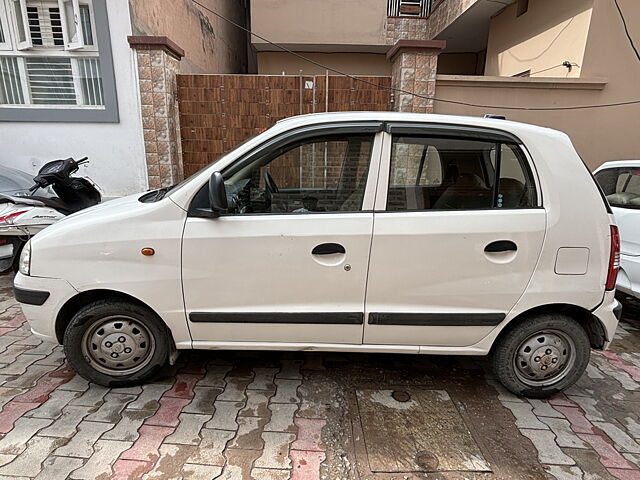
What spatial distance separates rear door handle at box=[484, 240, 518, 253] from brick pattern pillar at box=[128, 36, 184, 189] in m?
5.45

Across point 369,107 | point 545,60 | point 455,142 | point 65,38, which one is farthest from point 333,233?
point 545,60

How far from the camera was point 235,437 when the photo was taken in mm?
2355

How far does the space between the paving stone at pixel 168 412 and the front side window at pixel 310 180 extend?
135 centimetres

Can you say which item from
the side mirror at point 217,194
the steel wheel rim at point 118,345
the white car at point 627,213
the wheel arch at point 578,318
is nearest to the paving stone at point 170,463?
the steel wheel rim at point 118,345

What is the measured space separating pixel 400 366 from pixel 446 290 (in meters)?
0.93

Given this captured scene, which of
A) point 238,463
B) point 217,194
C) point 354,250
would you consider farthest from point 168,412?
point 354,250

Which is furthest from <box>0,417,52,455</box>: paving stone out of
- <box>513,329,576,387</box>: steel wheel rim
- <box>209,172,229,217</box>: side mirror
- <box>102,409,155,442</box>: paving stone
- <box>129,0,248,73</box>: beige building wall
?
<box>129,0,248,73</box>: beige building wall

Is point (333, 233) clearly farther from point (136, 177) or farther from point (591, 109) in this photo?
point (591, 109)

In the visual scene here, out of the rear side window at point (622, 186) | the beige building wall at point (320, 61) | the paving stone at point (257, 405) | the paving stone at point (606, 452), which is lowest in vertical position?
the paving stone at point (606, 452)

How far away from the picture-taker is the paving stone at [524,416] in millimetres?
2533

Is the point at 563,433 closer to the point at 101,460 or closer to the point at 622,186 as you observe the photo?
the point at 101,460

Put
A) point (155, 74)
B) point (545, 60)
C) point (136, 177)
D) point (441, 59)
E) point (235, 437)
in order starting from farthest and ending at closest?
point (441, 59)
point (545, 60)
point (136, 177)
point (155, 74)
point (235, 437)

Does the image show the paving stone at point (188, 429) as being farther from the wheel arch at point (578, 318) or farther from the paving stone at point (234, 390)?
the wheel arch at point (578, 318)

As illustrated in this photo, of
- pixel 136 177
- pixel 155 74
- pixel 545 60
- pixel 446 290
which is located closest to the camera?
→ pixel 446 290
